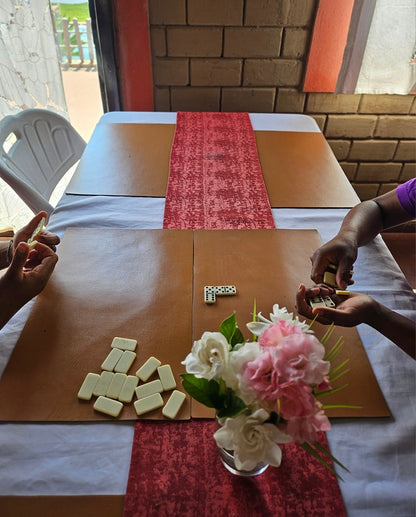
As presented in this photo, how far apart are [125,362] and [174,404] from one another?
5.2 inches

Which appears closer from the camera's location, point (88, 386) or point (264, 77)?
point (88, 386)

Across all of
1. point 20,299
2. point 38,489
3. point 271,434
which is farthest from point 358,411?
point 20,299

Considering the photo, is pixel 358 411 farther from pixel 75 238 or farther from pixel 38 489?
pixel 75 238

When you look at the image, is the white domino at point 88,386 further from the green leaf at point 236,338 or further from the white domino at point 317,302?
the white domino at point 317,302

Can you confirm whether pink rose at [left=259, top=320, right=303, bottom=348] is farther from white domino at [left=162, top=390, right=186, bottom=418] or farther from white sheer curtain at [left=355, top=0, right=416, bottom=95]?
white sheer curtain at [left=355, top=0, right=416, bottom=95]

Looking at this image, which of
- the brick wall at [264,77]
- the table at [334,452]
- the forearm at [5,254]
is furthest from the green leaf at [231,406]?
the brick wall at [264,77]

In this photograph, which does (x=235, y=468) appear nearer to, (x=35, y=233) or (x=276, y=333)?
(x=276, y=333)

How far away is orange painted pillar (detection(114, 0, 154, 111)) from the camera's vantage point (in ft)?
5.89

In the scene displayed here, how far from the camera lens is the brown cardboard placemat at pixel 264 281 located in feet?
2.40

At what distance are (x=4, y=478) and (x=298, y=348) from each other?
516mm

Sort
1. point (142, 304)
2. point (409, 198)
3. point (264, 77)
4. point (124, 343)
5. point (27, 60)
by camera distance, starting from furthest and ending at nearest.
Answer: point (264, 77)
point (27, 60)
point (409, 198)
point (142, 304)
point (124, 343)

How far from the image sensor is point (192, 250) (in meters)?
1.06

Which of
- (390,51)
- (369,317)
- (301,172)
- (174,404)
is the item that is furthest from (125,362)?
(390,51)

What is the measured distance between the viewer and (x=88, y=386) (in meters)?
0.72
